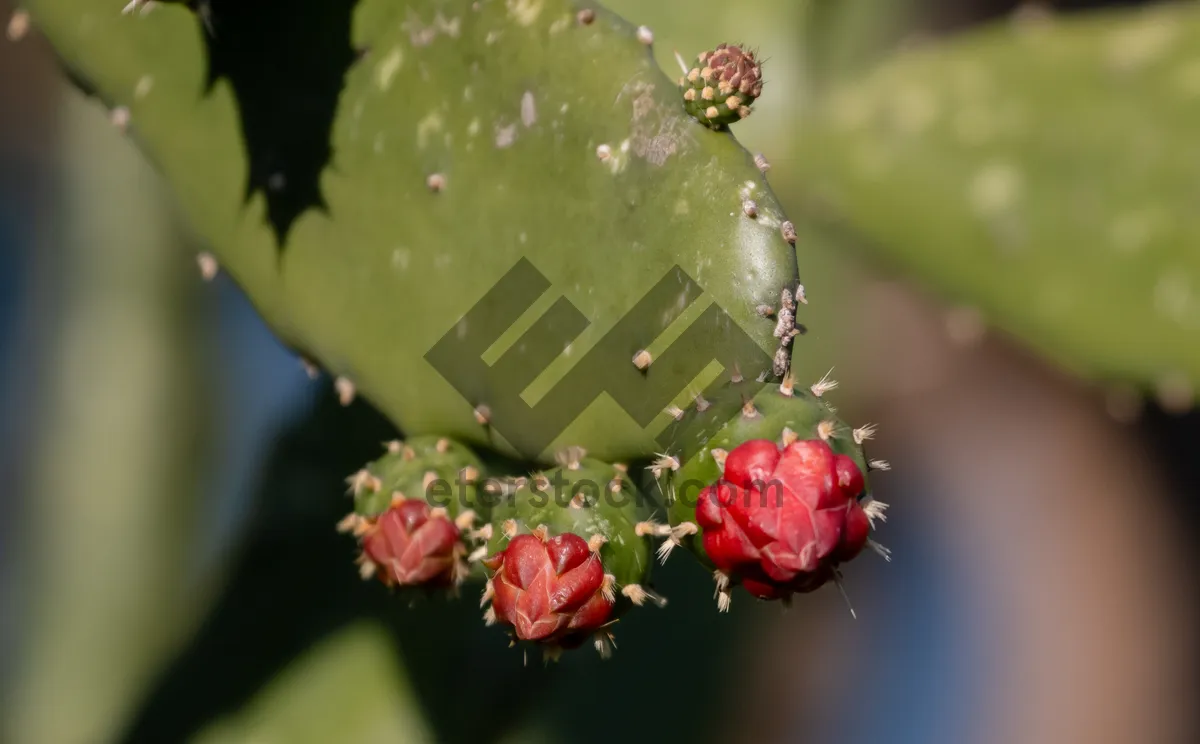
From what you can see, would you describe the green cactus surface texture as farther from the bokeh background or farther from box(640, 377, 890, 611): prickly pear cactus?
box(640, 377, 890, 611): prickly pear cactus

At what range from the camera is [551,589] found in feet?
1.64

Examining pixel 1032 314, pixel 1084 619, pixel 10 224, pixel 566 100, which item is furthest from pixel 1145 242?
pixel 10 224

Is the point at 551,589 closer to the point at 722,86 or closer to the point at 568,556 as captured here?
the point at 568,556

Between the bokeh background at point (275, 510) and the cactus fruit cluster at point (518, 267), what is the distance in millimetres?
378

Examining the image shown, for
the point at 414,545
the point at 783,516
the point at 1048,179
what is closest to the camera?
the point at 783,516

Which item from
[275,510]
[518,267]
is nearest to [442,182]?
[518,267]

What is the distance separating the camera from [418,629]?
39.3 inches

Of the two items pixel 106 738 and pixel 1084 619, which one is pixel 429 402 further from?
pixel 1084 619

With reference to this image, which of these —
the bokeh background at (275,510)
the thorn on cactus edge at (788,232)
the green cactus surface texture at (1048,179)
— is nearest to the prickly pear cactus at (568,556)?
the thorn on cactus edge at (788,232)

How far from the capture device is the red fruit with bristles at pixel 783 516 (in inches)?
17.5

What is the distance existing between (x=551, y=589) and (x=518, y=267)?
0.70 ft

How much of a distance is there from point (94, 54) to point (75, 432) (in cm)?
58

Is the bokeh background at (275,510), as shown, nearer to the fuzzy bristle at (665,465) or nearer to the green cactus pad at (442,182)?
the green cactus pad at (442,182)

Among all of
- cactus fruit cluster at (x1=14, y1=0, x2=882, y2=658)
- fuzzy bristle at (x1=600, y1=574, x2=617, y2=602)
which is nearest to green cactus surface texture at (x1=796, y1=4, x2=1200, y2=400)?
cactus fruit cluster at (x1=14, y1=0, x2=882, y2=658)
